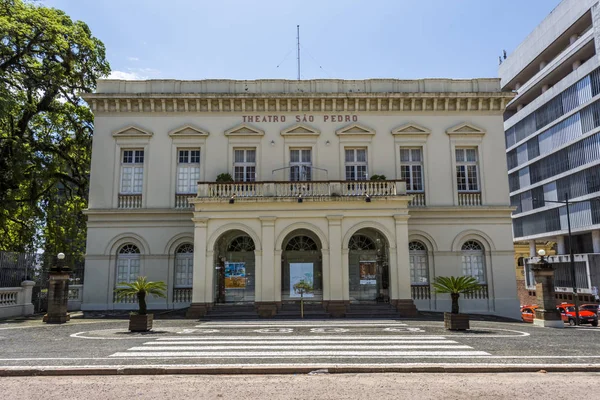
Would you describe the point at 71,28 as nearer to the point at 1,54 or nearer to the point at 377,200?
the point at 1,54

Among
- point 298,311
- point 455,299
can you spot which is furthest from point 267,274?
point 455,299

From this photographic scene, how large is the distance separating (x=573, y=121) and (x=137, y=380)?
46.7m

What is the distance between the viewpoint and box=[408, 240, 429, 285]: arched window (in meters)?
22.0

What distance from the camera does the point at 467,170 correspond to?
23.1m

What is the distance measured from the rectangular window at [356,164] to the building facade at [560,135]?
20885 millimetres

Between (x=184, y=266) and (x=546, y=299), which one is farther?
(x=184, y=266)

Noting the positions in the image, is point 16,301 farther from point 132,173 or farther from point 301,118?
point 301,118

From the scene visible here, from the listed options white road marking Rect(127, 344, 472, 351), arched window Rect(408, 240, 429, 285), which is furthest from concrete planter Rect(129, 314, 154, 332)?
arched window Rect(408, 240, 429, 285)

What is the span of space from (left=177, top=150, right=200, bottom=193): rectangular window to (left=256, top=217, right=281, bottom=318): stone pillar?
5.26 m

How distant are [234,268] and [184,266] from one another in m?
2.51

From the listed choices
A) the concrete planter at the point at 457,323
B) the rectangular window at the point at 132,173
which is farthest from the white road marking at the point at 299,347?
the rectangular window at the point at 132,173

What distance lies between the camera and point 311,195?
778 inches

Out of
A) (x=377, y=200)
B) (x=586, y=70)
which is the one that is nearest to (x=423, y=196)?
(x=377, y=200)

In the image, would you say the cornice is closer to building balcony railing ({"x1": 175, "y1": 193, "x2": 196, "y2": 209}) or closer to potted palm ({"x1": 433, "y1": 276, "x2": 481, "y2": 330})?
building balcony railing ({"x1": 175, "y1": 193, "x2": 196, "y2": 209})
